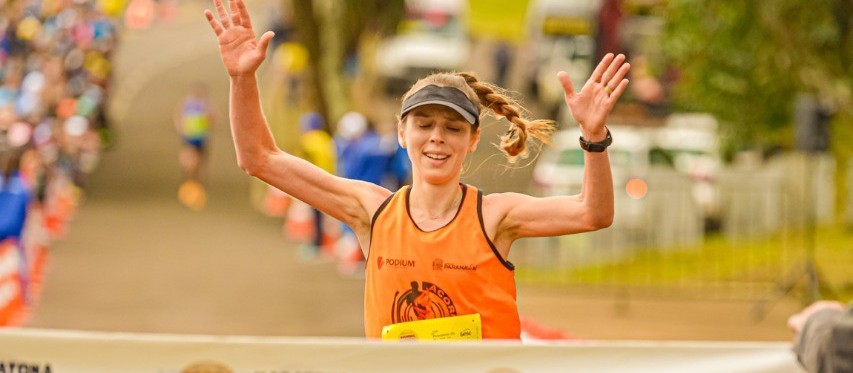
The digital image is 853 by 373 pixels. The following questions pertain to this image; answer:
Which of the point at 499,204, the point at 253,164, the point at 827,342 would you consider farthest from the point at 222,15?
the point at 827,342

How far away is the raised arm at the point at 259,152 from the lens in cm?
519

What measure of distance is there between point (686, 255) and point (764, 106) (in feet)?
7.30

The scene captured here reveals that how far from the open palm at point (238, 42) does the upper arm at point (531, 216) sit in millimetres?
800

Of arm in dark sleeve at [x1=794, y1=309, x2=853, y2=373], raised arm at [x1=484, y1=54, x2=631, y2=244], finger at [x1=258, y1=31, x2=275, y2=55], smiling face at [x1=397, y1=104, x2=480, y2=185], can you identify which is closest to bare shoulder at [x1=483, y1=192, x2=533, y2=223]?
raised arm at [x1=484, y1=54, x2=631, y2=244]

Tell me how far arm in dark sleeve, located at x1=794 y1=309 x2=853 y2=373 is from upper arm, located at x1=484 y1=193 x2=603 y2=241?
837 mm

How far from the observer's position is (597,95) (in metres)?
4.96

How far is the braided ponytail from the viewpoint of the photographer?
530 centimetres

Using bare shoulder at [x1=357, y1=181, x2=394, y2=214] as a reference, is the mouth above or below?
above

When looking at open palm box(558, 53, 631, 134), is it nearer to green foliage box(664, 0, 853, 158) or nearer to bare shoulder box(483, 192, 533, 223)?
bare shoulder box(483, 192, 533, 223)

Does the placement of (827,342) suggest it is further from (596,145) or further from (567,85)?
(567,85)

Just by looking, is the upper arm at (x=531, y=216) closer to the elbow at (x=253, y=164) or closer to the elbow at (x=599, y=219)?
the elbow at (x=599, y=219)

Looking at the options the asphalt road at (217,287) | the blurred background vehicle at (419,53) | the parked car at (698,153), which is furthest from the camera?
the blurred background vehicle at (419,53)

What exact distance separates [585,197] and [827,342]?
3.33ft

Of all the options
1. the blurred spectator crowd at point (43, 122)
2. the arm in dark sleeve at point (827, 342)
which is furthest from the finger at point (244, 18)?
the blurred spectator crowd at point (43, 122)
